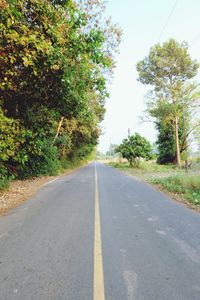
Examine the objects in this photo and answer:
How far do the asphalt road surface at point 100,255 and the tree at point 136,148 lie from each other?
25383 millimetres

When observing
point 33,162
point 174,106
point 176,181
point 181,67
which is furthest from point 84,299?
point 181,67

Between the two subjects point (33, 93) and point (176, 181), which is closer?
point (33, 93)

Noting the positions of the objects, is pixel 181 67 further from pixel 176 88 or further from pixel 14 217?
pixel 14 217

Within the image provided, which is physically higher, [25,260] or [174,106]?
[174,106]

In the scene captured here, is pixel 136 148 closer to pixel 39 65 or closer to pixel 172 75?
pixel 172 75

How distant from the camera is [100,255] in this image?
414 centimetres

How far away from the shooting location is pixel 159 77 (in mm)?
34562

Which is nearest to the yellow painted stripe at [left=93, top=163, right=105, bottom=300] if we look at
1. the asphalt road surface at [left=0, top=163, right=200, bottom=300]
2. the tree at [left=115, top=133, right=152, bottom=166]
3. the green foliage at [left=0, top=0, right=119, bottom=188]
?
the asphalt road surface at [left=0, top=163, right=200, bottom=300]

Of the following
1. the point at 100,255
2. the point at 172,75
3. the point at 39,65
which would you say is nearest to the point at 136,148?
the point at 172,75

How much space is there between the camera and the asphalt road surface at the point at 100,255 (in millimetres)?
3047

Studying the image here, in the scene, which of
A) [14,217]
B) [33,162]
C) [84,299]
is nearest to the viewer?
[84,299]

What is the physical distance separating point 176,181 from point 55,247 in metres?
10.5

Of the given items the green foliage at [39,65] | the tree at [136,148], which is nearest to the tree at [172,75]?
the tree at [136,148]

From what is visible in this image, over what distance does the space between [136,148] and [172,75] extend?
461 inches
